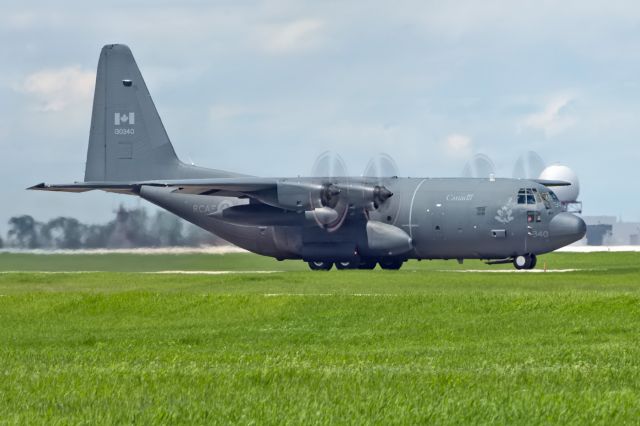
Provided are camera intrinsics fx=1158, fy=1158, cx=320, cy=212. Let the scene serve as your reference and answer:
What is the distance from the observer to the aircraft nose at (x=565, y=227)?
49688mm

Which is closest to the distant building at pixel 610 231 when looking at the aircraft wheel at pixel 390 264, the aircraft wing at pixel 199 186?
the aircraft wheel at pixel 390 264

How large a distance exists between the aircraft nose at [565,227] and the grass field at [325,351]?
564cm

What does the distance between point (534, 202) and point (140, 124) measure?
20.4 metres

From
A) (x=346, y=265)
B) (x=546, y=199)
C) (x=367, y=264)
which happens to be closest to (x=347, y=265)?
(x=346, y=265)

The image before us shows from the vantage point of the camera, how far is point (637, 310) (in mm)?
27781

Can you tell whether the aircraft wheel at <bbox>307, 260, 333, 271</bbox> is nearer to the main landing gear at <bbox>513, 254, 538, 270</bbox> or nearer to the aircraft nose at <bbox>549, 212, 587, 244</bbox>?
the main landing gear at <bbox>513, 254, 538, 270</bbox>

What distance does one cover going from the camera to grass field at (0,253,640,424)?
40.6 ft

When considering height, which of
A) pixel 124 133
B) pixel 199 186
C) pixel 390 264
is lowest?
pixel 390 264

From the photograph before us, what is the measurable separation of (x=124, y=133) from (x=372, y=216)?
1418cm

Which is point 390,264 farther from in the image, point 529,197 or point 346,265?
point 529,197

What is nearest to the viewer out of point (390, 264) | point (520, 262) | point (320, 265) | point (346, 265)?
point (520, 262)

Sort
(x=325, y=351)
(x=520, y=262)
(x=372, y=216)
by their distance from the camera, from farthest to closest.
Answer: (x=372, y=216)
(x=520, y=262)
(x=325, y=351)

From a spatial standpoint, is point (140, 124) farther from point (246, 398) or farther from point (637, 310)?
point (246, 398)

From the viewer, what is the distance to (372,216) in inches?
2035
